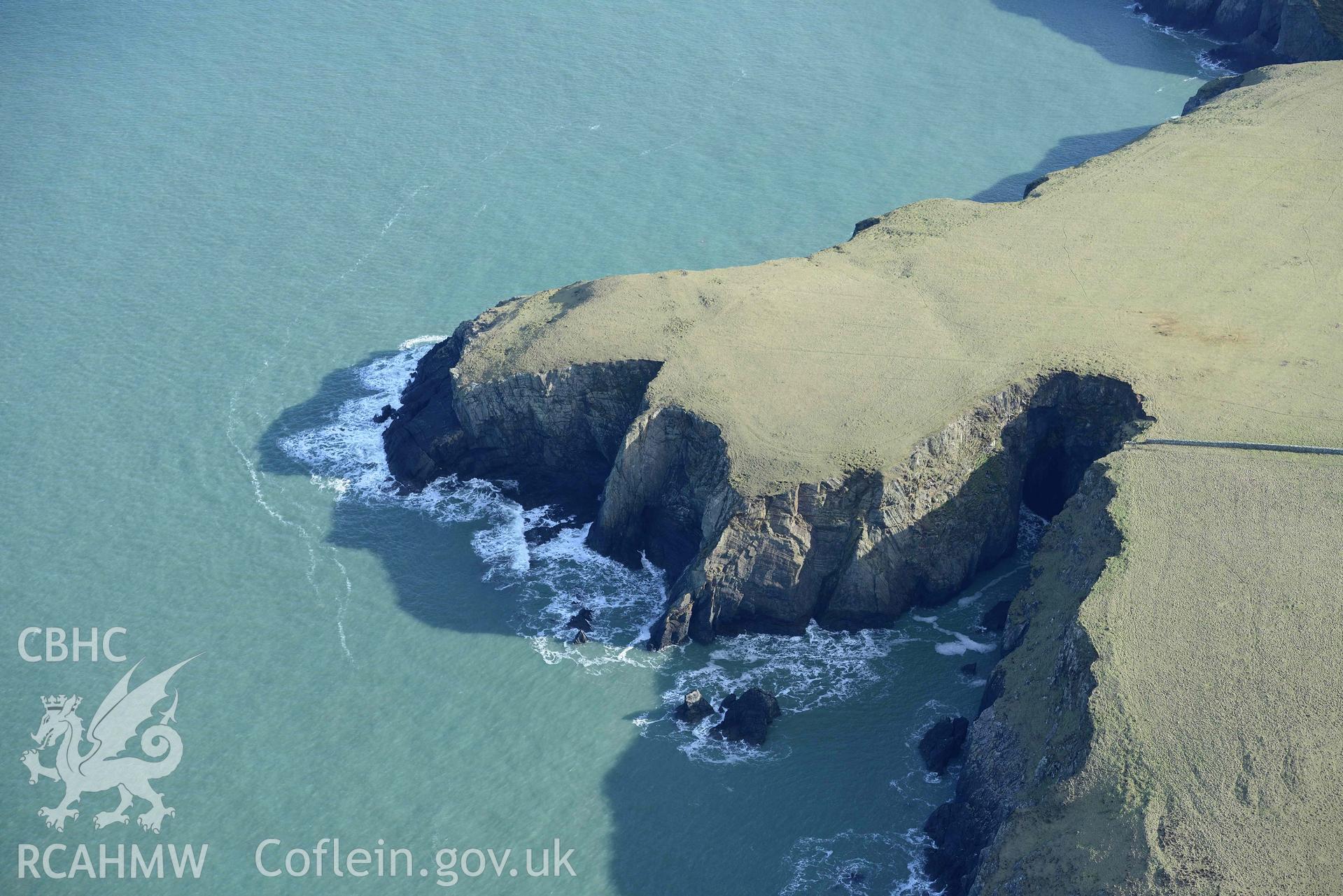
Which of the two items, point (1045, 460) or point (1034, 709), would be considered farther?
point (1045, 460)

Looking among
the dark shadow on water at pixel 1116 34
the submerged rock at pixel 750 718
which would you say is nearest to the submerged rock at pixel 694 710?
the submerged rock at pixel 750 718

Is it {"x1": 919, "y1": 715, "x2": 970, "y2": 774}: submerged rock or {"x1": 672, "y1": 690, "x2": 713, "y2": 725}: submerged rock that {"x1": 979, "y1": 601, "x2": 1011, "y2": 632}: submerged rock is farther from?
{"x1": 672, "y1": 690, "x2": 713, "y2": 725}: submerged rock

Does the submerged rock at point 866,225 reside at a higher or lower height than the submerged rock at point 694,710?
higher

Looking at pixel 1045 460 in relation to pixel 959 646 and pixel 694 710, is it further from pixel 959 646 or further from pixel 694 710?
pixel 694 710

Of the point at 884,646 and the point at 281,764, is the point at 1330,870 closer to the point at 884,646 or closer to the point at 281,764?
the point at 884,646

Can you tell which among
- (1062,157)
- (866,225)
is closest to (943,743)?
(866,225)

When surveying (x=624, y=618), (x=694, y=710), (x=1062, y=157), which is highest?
(x=1062, y=157)

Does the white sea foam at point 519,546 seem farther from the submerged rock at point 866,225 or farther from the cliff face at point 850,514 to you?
the submerged rock at point 866,225
